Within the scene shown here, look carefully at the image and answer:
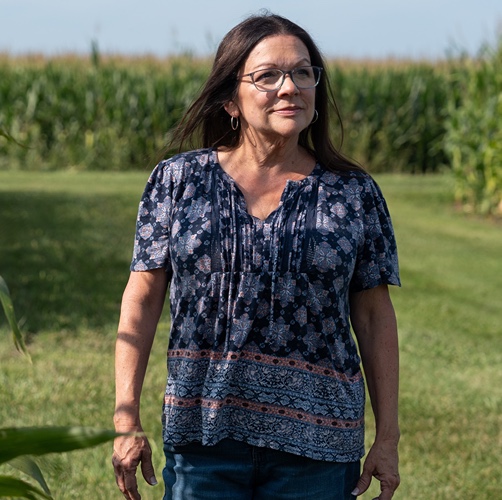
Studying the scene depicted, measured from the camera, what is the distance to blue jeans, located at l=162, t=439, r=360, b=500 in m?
2.41

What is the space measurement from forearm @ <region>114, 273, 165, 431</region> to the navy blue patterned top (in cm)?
7

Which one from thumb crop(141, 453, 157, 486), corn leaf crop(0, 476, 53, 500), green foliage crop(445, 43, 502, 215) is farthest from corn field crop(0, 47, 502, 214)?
corn leaf crop(0, 476, 53, 500)

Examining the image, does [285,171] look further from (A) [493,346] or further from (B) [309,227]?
(A) [493,346]

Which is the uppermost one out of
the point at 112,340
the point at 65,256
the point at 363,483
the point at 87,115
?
the point at 363,483

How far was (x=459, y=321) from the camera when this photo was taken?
7.88 m

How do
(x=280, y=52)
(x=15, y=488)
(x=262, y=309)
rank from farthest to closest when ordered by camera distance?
1. (x=280, y=52)
2. (x=262, y=309)
3. (x=15, y=488)

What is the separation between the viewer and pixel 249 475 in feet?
7.94

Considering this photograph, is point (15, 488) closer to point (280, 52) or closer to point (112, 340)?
point (280, 52)

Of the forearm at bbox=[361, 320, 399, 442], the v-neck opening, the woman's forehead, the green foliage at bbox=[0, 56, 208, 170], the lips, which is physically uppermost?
the woman's forehead

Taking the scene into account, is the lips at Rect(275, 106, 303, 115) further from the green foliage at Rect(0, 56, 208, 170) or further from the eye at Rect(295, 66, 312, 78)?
the green foliage at Rect(0, 56, 208, 170)

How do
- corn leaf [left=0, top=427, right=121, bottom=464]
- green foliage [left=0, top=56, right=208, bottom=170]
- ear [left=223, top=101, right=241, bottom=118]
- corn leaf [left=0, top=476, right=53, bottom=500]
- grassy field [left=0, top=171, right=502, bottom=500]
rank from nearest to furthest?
corn leaf [left=0, top=427, right=121, bottom=464]
corn leaf [left=0, top=476, right=53, bottom=500]
ear [left=223, top=101, right=241, bottom=118]
grassy field [left=0, top=171, right=502, bottom=500]
green foliage [left=0, top=56, right=208, bottom=170]

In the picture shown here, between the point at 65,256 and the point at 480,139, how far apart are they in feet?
24.1

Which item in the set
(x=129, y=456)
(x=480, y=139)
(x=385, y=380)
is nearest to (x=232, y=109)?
(x=385, y=380)

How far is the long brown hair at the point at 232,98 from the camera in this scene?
2.52m
